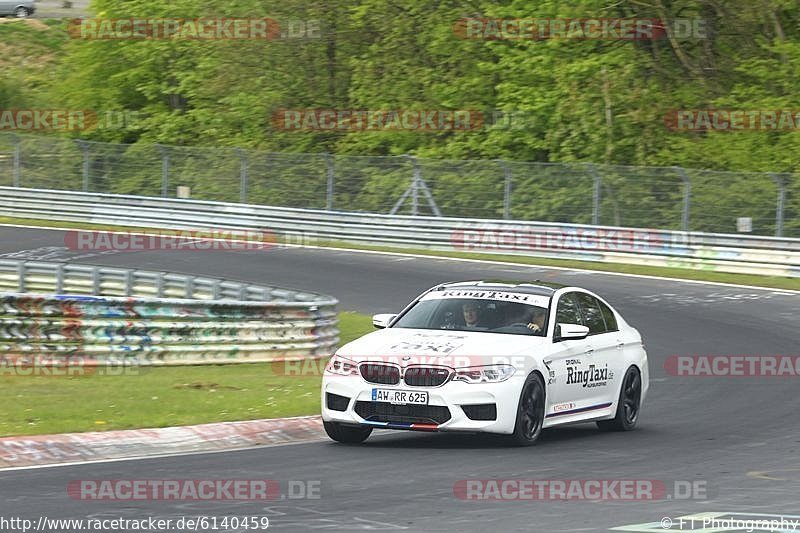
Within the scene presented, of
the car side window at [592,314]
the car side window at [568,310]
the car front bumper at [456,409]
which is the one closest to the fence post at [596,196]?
the car side window at [592,314]

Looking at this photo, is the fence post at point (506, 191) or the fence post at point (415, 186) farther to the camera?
the fence post at point (415, 186)

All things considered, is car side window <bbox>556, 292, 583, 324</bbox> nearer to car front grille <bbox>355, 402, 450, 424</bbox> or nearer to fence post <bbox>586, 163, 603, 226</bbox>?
car front grille <bbox>355, 402, 450, 424</bbox>

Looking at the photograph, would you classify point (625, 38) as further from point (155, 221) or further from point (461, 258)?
point (155, 221)

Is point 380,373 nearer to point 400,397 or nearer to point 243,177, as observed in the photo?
point 400,397

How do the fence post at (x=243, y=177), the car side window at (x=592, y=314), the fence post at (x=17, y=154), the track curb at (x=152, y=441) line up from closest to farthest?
the track curb at (x=152, y=441)
the car side window at (x=592, y=314)
the fence post at (x=243, y=177)
the fence post at (x=17, y=154)

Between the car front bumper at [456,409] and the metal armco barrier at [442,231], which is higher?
the car front bumper at [456,409]

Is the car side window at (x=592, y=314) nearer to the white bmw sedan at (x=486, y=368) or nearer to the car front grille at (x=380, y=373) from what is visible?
the white bmw sedan at (x=486, y=368)

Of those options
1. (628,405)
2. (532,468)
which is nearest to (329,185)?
(628,405)

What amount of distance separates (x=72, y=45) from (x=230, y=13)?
8.39 metres

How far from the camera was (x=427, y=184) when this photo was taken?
3500cm

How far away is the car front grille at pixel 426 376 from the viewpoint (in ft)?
37.0

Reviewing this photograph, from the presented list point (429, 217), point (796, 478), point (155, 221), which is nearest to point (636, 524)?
point (796, 478)

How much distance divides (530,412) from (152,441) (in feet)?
10.3

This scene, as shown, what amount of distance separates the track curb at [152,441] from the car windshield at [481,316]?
54.1 inches
